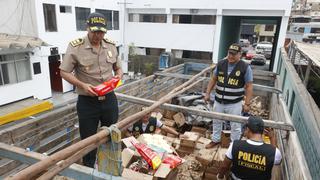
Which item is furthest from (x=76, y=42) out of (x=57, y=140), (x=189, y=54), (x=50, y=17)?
(x=189, y=54)

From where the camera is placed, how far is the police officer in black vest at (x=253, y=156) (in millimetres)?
2508

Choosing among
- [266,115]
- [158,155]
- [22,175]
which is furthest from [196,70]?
[22,175]

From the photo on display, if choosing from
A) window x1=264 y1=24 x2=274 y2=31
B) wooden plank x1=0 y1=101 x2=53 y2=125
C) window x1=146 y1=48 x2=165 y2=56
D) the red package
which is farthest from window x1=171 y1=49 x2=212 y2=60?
window x1=264 y1=24 x2=274 y2=31

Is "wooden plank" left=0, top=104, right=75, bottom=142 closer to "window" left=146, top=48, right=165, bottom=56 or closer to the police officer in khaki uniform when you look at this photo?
the police officer in khaki uniform

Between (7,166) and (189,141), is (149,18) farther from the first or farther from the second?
(7,166)

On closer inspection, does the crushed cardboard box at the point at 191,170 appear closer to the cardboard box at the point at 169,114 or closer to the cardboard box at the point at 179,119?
the cardboard box at the point at 179,119

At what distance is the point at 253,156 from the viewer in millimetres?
2527

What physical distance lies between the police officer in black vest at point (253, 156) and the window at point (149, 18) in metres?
18.8

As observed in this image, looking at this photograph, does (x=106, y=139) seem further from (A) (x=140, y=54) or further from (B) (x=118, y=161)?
(A) (x=140, y=54)

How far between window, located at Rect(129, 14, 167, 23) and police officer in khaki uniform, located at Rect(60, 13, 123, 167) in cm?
1835

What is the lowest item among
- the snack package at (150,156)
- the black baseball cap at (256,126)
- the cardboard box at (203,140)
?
the cardboard box at (203,140)

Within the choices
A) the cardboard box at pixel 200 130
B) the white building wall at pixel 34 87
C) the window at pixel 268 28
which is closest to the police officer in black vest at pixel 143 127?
the cardboard box at pixel 200 130

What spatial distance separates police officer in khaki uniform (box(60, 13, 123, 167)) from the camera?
2.56 metres

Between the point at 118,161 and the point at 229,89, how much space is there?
8.79 ft
